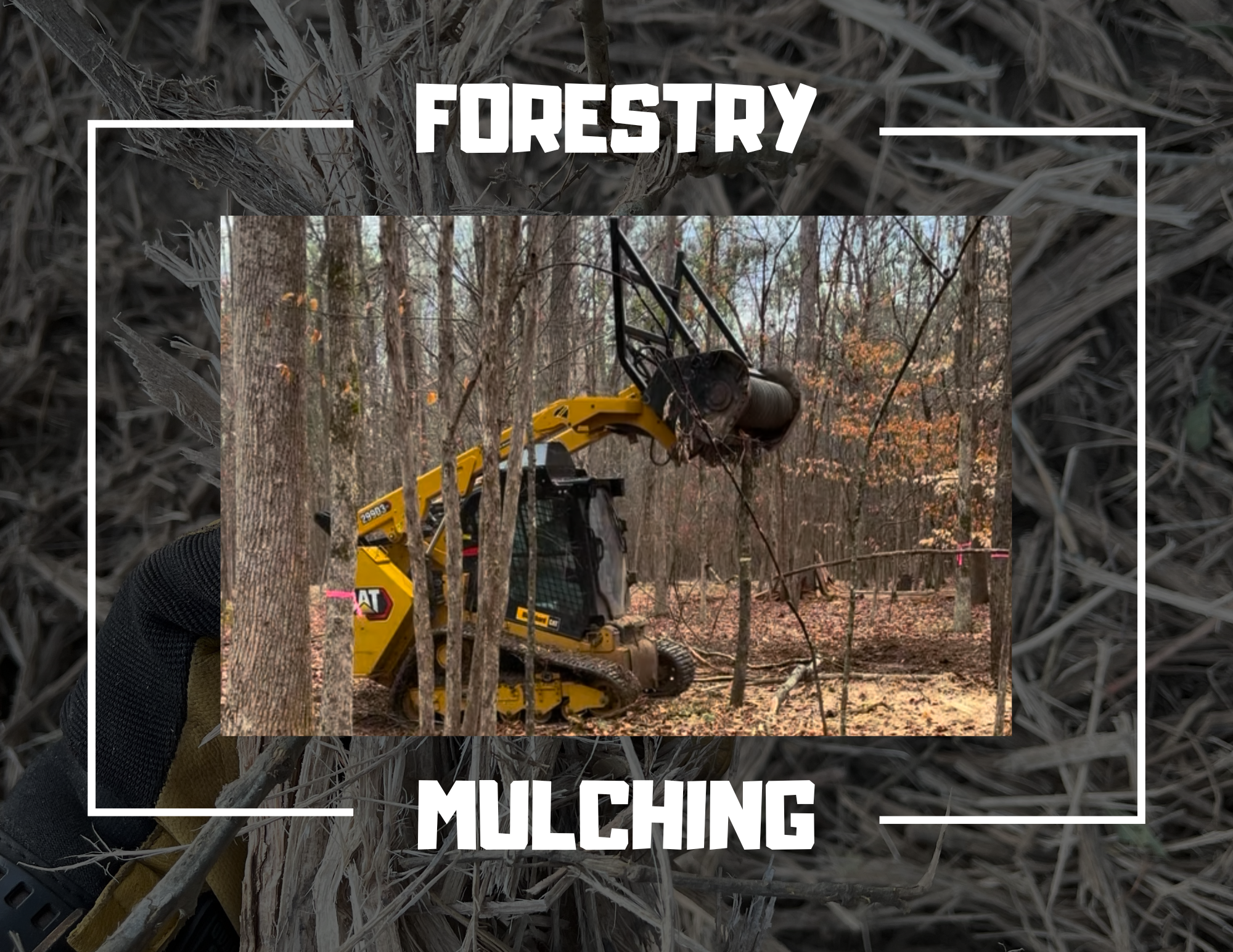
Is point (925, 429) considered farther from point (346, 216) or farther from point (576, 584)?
point (346, 216)

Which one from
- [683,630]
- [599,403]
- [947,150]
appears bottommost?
[683,630]

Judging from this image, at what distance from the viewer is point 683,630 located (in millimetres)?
1115

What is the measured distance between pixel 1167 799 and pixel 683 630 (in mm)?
734

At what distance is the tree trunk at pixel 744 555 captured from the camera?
3.61ft

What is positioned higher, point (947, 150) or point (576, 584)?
point (947, 150)

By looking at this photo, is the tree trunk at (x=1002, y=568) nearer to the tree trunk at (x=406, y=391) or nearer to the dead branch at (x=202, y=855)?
the tree trunk at (x=406, y=391)

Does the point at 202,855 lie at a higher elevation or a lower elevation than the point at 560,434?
lower

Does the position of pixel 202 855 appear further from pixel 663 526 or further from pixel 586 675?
pixel 663 526

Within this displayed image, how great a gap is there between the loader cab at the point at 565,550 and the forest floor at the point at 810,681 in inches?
2.0

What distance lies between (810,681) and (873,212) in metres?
0.57

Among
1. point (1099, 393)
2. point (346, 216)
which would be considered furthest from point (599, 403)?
point (1099, 393)

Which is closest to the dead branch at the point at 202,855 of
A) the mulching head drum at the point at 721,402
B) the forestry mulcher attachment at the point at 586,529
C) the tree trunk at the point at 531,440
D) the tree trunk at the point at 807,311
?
the forestry mulcher attachment at the point at 586,529

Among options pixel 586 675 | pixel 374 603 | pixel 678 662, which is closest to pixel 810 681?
pixel 678 662

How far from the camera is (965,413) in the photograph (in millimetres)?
1128
